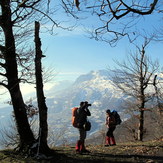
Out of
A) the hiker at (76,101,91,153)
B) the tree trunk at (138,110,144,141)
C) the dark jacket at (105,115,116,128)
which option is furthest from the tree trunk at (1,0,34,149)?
the tree trunk at (138,110,144,141)

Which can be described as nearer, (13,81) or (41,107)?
(41,107)

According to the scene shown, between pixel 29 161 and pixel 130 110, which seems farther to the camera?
pixel 130 110

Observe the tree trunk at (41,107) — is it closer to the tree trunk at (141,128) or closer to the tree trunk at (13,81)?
the tree trunk at (13,81)

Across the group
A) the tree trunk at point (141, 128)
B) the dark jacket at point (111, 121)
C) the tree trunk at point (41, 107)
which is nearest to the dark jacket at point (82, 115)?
the tree trunk at point (41, 107)

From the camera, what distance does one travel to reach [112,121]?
1050 cm

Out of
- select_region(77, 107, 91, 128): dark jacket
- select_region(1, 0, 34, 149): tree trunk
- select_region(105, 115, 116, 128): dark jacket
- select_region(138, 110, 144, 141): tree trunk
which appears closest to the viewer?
select_region(1, 0, 34, 149): tree trunk

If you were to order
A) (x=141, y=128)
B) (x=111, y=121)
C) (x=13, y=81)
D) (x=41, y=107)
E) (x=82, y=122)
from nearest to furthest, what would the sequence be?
(x=41, y=107) < (x=13, y=81) < (x=82, y=122) < (x=111, y=121) < (x=141, y=128)

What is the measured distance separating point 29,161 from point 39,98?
6.52 feet

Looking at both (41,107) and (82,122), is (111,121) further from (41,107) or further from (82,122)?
(41,107)

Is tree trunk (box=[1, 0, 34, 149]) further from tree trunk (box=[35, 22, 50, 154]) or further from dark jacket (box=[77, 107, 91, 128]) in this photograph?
dark jacket (box=[77, 107, 91, 128])

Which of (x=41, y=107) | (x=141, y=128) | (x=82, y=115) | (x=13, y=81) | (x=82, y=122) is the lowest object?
(x=141, y=128)

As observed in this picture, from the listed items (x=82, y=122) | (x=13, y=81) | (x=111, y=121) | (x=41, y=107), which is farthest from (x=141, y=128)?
(x=13, y=81)

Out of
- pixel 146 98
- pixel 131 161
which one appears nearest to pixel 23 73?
pixel 131 161

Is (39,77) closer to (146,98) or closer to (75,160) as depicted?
(75,160)
